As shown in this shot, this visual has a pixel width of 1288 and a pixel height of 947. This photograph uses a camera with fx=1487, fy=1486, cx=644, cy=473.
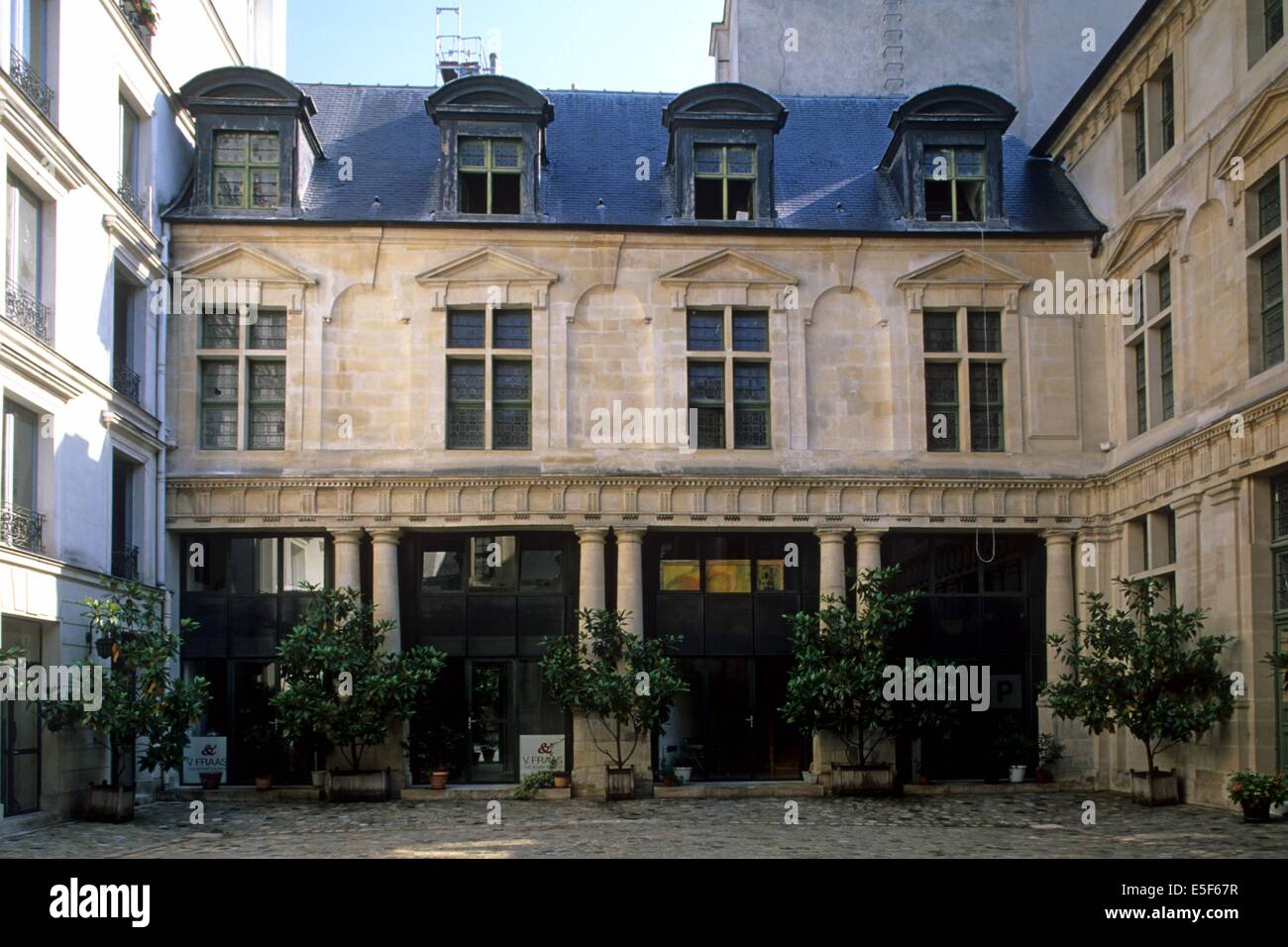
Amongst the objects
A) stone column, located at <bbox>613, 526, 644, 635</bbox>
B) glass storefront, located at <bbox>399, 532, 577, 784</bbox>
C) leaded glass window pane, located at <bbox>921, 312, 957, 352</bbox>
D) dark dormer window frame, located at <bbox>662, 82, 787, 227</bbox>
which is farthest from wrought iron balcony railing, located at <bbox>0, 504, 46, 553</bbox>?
leaded glass window pane, located at <bbox>921, 312, 957, 352</bbox>

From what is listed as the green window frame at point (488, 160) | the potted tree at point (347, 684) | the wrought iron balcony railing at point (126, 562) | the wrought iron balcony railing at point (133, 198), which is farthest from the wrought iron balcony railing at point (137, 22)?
the potted tree at point (347, 684)

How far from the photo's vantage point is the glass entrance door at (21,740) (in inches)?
800

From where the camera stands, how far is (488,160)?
1099 inches

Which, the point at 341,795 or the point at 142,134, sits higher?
the point at 142,134

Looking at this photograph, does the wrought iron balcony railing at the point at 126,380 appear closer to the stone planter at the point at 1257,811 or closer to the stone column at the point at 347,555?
the stone column at the point at 347,555

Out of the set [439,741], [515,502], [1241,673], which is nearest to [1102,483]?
[1241,673]

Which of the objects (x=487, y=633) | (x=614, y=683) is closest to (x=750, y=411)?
(x=614, y=683)

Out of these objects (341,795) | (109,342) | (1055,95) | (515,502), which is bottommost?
(341,795)

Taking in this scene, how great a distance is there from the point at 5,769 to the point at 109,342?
7.27 m

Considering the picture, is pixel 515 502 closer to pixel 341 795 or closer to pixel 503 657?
pixel 503 657

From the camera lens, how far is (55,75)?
856 inches

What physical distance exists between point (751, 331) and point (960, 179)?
5133 mm

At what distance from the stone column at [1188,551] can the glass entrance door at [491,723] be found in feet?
38.4

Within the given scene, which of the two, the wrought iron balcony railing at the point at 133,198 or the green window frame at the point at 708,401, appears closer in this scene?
the wrought iron balcony railing at the point at 133,198
